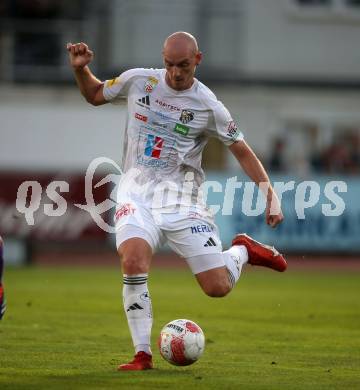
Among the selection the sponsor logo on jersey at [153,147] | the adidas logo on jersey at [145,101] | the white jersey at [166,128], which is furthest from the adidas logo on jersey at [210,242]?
the adidas logo on jersey at [145,101]

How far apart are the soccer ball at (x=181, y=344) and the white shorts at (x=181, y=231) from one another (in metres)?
0.57

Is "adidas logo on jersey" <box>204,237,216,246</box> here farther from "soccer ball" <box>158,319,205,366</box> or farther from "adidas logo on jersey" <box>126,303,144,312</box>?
"adidas logo on jersey" <box>126,303,144,312</box>

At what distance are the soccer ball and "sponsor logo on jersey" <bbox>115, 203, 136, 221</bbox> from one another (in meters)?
0.94

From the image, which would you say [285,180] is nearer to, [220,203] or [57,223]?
[220,203]

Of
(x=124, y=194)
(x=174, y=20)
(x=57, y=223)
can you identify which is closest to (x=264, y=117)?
(x=174, y=20)

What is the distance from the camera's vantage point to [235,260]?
32.2 ft

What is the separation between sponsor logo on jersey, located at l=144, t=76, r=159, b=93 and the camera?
9430mm

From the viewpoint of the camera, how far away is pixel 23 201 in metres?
23.4

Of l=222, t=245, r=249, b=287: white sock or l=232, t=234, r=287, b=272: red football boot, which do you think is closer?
l=222, t=245, r=249, b=287: white sock

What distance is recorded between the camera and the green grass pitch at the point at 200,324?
8570 mm

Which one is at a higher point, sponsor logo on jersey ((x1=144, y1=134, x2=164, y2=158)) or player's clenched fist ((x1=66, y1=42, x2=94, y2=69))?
player's clenched fist ((x1=66, y1=42, x2=94, y2=69))

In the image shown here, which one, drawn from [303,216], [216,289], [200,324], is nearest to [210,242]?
[216,289]

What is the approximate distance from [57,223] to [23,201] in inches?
32.6

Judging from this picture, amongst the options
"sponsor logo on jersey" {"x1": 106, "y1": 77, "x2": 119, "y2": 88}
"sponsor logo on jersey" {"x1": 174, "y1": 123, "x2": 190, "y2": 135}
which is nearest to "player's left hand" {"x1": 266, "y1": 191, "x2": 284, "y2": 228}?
"sponsor logo on jersey" {"x1": 174, "y1": 123, "x2": 190, "y2": 135}
